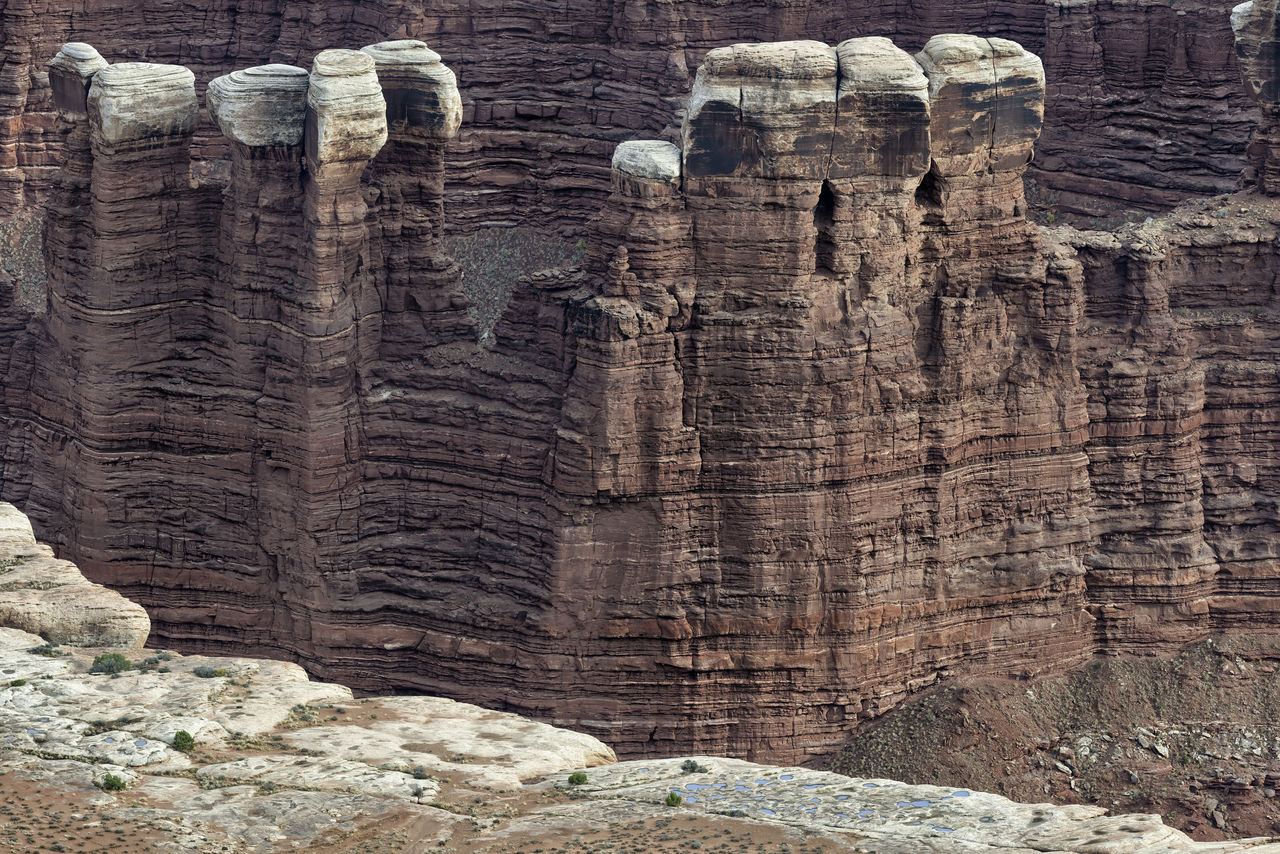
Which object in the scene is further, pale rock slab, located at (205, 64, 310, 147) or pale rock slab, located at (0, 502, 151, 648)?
pale rock slab, located at (205, 64, 310, 147)

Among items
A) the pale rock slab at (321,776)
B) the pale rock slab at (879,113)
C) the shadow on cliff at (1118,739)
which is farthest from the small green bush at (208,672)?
the pale rock slab at (879,113)

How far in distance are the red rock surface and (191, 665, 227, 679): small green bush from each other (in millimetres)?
13363

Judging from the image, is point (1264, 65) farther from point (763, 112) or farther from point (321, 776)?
point (321, 776)

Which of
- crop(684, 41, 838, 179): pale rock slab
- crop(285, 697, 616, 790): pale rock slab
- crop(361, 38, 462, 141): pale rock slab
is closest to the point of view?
crop(285, 697, 616, 790): pale rock slab

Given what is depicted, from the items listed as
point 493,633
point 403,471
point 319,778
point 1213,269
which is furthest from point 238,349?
point 1213,269

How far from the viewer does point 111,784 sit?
4822 centimetres

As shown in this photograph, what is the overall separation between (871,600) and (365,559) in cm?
1310

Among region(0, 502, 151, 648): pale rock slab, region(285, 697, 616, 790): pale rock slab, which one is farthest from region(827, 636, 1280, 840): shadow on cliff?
region(0, 502, 151, 648): pale rock slab

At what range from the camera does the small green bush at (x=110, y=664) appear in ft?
174

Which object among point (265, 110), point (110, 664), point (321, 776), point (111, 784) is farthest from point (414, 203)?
point (111, 784)

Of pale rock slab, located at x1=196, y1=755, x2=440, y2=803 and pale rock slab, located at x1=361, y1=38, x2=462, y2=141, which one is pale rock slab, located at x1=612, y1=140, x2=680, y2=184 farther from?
pale rock slab, located at x1=196, y1=755, x2=440, y2=803

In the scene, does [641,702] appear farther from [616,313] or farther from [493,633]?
[616,313]

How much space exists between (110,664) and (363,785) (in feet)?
22.3

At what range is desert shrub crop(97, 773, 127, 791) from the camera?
48219 mm
